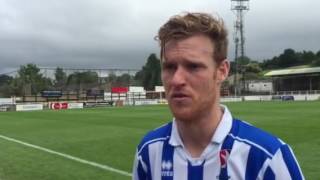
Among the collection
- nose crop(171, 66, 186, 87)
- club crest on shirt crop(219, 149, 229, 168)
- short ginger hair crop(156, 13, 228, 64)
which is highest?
short ginger hair crop(156, 13, 228, 64)

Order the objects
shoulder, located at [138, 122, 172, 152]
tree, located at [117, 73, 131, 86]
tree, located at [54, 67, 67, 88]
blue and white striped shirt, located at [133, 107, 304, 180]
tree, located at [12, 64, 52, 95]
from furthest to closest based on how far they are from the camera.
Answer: tree, located at [117, 73, 131, 86] → tree, located at [12, 64, 52, 95] → tree, located at [54, 67, 67, 88] → shoulder, located at [138, 122, 172, 152] → blue and white striped shirt, located at [133, 107, 304, 180]

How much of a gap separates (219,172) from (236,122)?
0.28 metres

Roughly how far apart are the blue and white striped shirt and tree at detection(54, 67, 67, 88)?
94293 millimetres

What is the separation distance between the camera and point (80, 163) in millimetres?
14672

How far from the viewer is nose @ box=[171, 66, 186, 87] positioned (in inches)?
101

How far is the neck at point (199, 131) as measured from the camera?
8.76 ft

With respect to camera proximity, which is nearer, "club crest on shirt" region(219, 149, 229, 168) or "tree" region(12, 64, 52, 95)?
"club crest on shirt" region(219, 149, 229, 168)

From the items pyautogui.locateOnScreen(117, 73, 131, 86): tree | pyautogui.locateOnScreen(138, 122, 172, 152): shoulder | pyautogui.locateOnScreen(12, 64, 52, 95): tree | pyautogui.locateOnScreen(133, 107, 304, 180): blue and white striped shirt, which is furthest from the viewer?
pyautogui.locateOnScreen(117, 73, 131, 86): tree

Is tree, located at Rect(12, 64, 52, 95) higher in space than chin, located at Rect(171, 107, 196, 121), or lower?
higher

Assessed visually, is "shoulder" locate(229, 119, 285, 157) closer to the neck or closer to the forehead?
the neck

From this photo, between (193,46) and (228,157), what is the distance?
1.72ft

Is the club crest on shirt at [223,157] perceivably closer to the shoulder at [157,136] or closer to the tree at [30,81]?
the shoulder at [157,136]

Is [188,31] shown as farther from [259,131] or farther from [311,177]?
[311,177]

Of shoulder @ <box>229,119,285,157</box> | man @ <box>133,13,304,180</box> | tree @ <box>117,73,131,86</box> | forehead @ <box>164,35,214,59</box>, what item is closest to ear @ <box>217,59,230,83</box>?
man @ <box>133,13,304,180</box>
